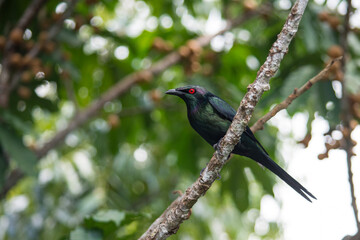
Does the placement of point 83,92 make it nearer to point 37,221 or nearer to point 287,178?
point 37,221

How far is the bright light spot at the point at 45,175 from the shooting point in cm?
651

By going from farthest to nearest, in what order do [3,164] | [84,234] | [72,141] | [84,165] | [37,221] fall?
[72,141] → [84,165] → [37,221] → [3,164] → [84,234]

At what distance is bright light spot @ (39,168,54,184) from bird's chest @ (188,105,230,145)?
4.04 metres

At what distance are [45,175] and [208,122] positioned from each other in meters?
4.30

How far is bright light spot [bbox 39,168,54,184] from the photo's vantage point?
651 cm

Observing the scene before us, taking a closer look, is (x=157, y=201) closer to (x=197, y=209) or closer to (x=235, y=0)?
(x=197, y=209)

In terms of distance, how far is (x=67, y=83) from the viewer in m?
5.49

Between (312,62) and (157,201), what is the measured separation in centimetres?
339

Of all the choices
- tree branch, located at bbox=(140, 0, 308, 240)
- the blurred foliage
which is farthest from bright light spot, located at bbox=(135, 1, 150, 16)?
tree branch, located at bbox=(140, 0, 308, 240)

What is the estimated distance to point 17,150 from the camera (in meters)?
3.81

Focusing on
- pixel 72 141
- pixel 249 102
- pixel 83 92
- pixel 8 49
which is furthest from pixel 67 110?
pixel 249 102

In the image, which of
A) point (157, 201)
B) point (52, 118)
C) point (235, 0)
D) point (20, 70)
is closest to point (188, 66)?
point (235, 0)

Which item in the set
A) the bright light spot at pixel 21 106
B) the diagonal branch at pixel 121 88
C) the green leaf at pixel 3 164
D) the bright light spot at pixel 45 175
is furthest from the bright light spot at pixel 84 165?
the green leaf at pixel 3 164

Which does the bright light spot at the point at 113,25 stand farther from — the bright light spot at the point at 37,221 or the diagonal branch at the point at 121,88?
the bright light spot at the point at 37,221
